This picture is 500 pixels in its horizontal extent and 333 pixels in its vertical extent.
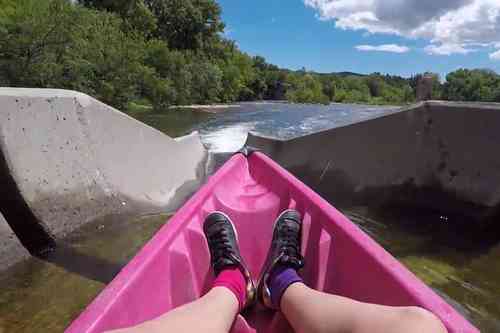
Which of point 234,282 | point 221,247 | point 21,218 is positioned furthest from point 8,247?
point 234,282

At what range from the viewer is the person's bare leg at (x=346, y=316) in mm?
960

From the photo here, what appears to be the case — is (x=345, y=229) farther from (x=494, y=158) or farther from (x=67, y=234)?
(x=494, y=158)

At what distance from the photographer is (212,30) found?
4612 cm

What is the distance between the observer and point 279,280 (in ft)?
5.15

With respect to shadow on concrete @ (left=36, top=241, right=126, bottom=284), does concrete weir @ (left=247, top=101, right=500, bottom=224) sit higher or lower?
higher

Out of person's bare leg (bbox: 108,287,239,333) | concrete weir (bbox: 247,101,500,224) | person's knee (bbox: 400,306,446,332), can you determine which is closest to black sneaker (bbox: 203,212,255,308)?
person's bare leg (bbox: 108,287,239,333)

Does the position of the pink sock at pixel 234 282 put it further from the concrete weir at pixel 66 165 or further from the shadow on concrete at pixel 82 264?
the concrete weir at pixel 66 165

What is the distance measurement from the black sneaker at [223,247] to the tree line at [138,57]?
4.23m

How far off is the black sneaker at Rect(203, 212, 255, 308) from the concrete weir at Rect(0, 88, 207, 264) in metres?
1.36

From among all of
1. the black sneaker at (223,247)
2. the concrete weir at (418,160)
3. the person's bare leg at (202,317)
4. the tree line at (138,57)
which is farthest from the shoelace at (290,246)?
the tree line at (138,57)

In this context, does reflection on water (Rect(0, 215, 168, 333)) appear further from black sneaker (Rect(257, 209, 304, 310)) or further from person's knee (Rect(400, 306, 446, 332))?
person's knee (Rect(400, 306, 446, 332))

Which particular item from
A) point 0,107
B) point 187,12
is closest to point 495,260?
point 0,107

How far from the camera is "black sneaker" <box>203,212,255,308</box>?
5.40ft

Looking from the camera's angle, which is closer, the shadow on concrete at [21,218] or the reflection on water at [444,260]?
the reflection on water at [444,260]
